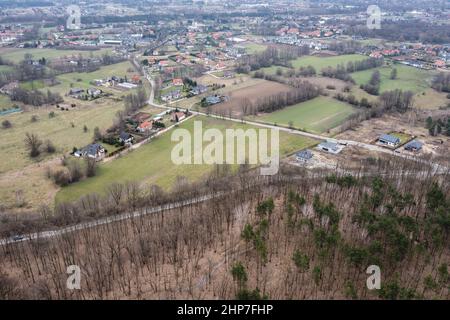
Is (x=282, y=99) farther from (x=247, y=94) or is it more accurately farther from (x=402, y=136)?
(x=402, y=136)

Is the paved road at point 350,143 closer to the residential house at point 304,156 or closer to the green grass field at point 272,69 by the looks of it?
the residential house at point 304,156

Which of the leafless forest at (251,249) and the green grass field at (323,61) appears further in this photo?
the green grass field at (323,61)

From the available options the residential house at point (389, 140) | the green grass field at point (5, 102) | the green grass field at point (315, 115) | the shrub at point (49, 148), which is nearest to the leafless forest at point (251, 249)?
the residential house at point (389, 140)

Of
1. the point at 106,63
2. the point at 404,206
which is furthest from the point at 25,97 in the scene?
the point at 404,206

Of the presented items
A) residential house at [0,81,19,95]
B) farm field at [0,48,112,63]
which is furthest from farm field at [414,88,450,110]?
farm field at [0,48,112,63]

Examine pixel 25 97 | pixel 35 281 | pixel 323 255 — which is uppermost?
pixel 25 97

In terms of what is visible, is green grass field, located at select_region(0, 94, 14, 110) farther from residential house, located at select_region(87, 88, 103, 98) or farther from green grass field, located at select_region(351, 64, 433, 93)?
green grass field, located at select_region(351, 64, 433, 93)

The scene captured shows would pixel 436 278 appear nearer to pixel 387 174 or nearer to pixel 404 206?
pixel 404 206
